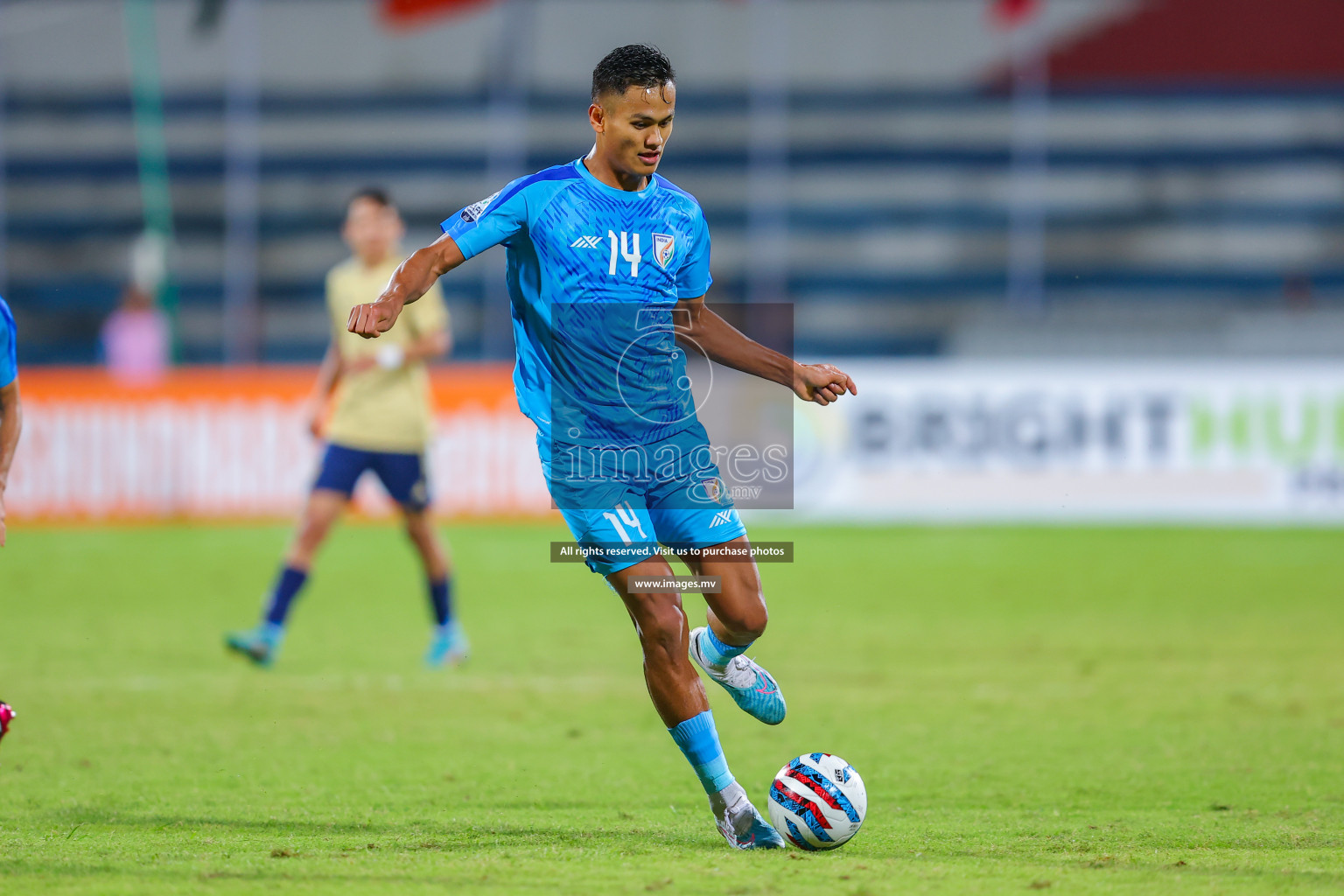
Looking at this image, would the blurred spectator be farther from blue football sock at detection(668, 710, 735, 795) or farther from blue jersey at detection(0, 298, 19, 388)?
blue football sock at detection(668, 710, 735, 795)

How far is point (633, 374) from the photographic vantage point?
16.5ft

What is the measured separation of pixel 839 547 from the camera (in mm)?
14594

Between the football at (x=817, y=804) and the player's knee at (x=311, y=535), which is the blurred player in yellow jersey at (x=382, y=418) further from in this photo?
the football at (x=817, y=804)

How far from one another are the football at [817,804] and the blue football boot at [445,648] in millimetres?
4146

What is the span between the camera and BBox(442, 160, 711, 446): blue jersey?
16.2 feet

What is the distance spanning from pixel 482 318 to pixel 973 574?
1041cm

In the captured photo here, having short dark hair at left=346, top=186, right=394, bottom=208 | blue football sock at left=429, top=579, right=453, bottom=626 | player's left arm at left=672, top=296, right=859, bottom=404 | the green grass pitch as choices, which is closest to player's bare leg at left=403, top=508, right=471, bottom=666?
blue football sock at left=429, top=579, right=453, bottom=626

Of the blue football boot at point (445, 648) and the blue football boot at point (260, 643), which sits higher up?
the blue football boot at point (260, 643)

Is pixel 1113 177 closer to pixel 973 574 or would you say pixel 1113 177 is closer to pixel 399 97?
pixel 399 97

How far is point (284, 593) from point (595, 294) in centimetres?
414

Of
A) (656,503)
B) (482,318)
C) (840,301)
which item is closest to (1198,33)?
(840,301)

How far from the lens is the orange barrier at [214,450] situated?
16.2 m

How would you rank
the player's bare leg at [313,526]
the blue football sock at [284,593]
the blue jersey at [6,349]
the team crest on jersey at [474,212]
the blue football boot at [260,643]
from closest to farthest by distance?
the team crest on jersey at [474,212] < the blue jersey at [6,349] < the blue football boot at [260,643] < the blue football sock at [284,593] < the player's bare leg at [313,526]

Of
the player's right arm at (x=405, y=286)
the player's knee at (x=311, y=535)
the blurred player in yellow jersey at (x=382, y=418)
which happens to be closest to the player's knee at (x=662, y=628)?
the player's right arm at (x=405, y=286)
